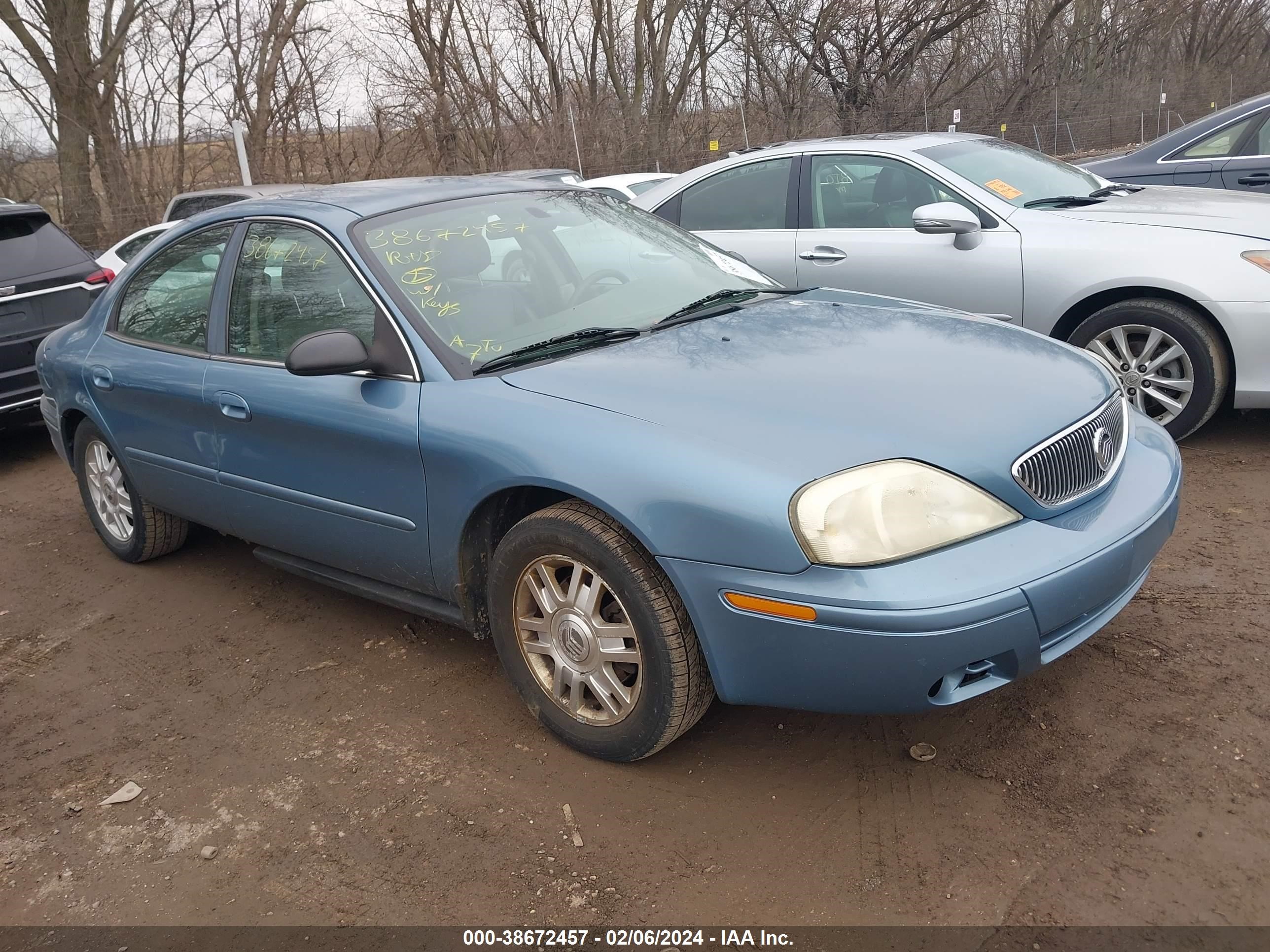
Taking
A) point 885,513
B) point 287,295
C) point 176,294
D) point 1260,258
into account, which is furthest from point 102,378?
point 1260,258

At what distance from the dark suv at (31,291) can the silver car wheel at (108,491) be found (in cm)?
226

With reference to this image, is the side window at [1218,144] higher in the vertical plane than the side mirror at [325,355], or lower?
higher

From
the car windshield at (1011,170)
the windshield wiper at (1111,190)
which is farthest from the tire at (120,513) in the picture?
the windshield wiper at (1111,190)

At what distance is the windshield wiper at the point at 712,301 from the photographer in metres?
3.43

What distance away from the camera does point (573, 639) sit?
2.88m

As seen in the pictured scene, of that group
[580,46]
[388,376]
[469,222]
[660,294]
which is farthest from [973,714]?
[580,46]

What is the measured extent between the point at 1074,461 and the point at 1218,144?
6081 millimetres

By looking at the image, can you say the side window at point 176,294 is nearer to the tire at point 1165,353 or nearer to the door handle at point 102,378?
the door handle at point 102,378

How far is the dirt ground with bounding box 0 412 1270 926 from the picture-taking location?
240cm

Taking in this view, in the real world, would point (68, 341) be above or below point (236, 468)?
above

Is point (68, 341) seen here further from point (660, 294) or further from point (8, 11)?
point (8, 11)

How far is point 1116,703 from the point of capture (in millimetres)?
2961

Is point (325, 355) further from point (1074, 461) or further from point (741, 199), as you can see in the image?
point (741, 199)

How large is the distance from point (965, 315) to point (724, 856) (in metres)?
2.03
